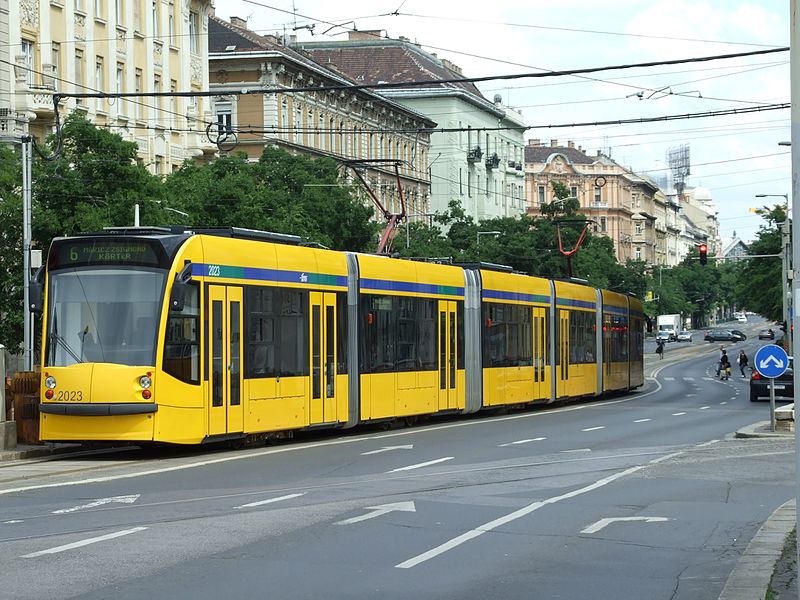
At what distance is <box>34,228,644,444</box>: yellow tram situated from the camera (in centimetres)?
2070

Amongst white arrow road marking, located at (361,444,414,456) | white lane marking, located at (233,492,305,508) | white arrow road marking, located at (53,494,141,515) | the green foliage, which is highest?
the green foliage

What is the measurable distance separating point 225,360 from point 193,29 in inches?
1955

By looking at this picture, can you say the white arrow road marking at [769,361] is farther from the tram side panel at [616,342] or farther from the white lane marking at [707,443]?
the tram side panel at [616,342]

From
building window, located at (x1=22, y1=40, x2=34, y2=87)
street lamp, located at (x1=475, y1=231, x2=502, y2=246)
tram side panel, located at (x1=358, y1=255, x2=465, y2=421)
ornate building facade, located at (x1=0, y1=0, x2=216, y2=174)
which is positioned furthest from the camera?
street lamp, located at (x1=475, y1=231, x2=502, y2=246)

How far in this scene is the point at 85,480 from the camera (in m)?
18.0

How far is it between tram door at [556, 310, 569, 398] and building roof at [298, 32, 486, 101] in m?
66.9

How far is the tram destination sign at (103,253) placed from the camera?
21047mm

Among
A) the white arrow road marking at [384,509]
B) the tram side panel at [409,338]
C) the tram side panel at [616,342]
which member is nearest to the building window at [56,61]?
the tram side panel at [616,342]

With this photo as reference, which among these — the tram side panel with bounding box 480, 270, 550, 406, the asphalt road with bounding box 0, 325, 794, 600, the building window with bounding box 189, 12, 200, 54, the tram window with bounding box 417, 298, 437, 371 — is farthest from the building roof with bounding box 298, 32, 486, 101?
the asphalt road with bounding box 0, 325, 794, 600

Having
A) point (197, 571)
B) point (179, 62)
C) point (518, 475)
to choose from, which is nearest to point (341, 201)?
point (179, 62)

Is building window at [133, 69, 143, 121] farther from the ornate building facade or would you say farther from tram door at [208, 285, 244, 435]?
tram door at [208, 285, 244, 435]

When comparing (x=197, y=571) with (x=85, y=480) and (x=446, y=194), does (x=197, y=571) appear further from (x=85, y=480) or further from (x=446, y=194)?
(x=446, y=194)

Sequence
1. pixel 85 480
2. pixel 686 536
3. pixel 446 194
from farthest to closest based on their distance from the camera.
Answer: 1. pixel 446 194
2. pixel 85 480
3. pixel 686 536

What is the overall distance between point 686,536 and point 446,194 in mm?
98732
